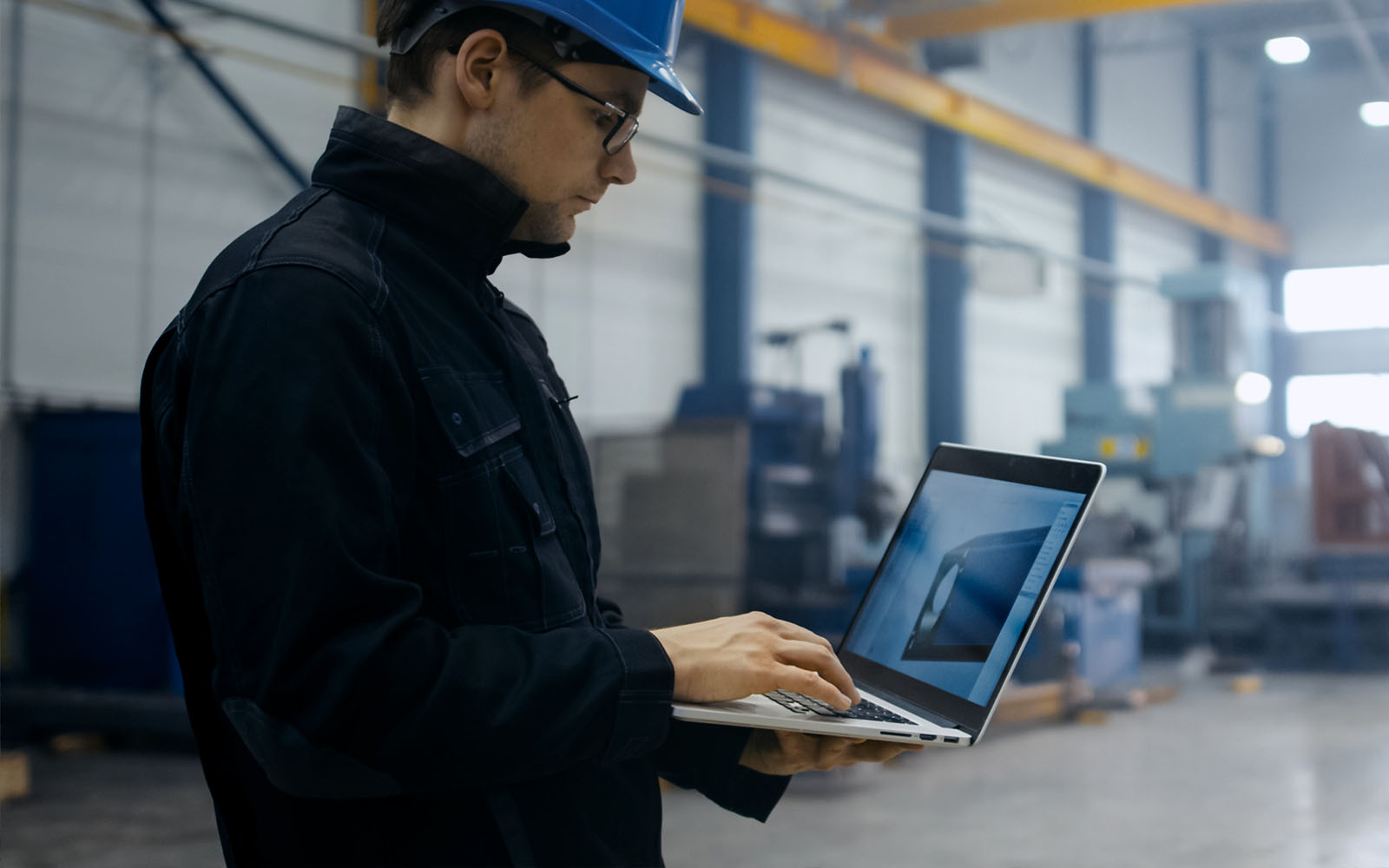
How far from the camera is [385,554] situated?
85 centimetres

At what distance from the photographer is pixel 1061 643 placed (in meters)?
6.33

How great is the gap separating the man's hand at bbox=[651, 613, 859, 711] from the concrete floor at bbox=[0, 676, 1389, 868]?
8.76 feet

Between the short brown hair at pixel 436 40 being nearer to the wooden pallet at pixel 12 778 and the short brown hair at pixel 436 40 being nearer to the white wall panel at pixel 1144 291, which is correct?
the wooden pallet at pixel 12 778

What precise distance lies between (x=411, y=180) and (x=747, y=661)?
45cm

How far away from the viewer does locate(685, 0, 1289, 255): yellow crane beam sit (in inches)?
327

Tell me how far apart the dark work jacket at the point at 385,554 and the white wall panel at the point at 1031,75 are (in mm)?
10900

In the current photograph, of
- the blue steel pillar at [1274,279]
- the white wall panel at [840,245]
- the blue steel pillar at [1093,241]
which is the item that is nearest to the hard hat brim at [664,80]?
the white wall panel at [840,245]

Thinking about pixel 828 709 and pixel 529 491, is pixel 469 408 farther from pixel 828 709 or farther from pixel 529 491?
pixel 828 709

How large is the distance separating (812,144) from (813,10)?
1076 millimetres

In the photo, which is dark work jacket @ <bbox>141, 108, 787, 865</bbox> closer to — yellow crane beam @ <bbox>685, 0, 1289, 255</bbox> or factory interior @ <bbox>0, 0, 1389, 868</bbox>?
factory interior @ <bbox>0, 0, 1389, 868</bbox>

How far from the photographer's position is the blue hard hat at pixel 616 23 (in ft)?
3.16

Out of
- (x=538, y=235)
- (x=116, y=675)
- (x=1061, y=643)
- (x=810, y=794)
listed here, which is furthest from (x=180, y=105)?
(x=538, y=235)

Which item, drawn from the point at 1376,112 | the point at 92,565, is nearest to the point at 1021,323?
the point at 1376,112

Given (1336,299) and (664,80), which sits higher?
(1336,299)
